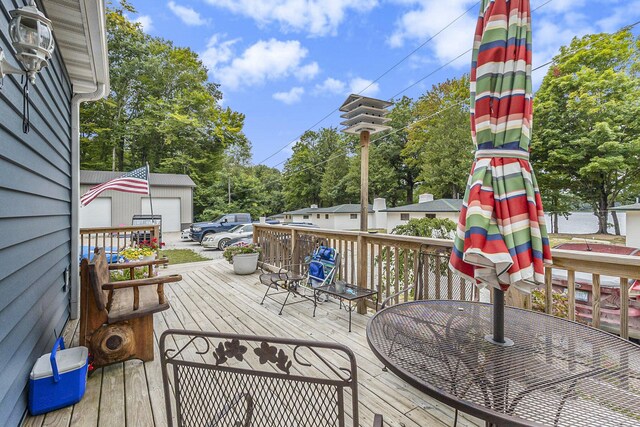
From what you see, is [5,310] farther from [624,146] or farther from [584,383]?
[624,146]

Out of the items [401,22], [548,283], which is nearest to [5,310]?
[548,283]

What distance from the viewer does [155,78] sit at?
62.6ft

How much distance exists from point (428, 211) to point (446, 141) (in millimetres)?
7991

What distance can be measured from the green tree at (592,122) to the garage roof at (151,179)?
2045cm

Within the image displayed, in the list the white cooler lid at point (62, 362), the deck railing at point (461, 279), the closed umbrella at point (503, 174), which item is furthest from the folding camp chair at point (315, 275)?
the closed umbrella at point (503, 174)

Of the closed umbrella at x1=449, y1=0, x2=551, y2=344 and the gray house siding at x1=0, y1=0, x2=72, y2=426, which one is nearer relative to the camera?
the closed umbrella at x1=449, y1=0, x2=551, y2=344

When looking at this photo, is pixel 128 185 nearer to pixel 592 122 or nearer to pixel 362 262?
pixel 362 262

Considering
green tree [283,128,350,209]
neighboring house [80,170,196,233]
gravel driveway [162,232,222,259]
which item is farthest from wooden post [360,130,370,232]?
green tree [283,128,350,209]

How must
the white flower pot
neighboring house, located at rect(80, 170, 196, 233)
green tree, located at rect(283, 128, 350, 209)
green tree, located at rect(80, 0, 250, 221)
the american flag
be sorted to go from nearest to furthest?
1. the american flag
2. the white flower pot
3. neighboring house, located at rect(80, 170, 196, 233)
4. green tree, located at rect(80, 0, 250, 221)
5. green tree, located at rect(283, 128, 350, 209)

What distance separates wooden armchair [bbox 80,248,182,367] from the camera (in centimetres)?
215

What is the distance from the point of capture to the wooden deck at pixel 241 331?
179 centimetres

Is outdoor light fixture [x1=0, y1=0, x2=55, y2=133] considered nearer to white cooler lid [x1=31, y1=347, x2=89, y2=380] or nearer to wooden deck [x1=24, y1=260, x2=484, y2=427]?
white cooler lid [x1=31, y1=347, x2=89, y2=380]

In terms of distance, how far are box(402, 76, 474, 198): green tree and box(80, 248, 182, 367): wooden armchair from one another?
20.8 metres

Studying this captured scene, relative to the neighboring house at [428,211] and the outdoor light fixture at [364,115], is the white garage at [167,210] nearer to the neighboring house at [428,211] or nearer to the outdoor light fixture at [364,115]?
the neighboring house at [428,211]
